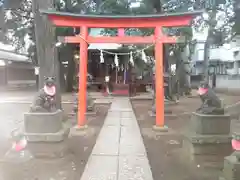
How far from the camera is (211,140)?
570 cm

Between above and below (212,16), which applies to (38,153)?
below

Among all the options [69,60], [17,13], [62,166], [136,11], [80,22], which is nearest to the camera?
[62,166]

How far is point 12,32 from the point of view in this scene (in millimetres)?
26625

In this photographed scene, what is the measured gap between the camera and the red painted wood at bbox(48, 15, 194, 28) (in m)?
9.09

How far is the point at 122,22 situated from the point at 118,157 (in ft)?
16.0

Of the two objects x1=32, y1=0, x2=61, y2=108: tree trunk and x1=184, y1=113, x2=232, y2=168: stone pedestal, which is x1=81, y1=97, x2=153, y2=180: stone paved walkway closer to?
x1=184, y1=113, x2=232, y2=168: stone pedestal

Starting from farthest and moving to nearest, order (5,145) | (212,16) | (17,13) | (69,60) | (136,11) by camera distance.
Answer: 1. (69,60)
2. (17,13)
3. (212,16)
4. (136,11)
5. (5,145)

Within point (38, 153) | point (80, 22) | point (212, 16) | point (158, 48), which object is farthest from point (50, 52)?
point (212, 16)

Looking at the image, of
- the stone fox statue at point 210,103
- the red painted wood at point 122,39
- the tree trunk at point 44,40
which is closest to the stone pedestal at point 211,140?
the stone fox statue at point 210,103

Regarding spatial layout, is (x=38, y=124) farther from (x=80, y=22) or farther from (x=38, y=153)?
(x=80, y=22)

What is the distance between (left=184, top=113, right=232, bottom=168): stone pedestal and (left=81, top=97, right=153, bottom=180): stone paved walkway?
1.04m

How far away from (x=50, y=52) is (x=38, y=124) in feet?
13.2

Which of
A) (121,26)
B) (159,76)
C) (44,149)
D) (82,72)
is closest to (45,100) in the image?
(44,149)

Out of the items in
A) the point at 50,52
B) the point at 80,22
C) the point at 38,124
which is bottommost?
the point at 38,124
